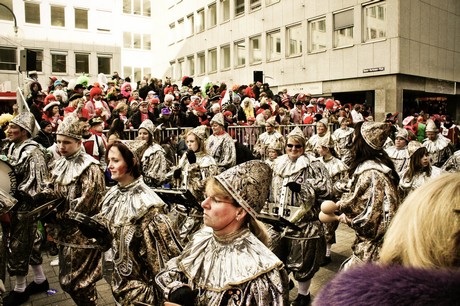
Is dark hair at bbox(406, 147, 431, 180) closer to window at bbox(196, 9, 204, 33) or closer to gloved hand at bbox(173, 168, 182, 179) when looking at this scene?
gloved hand at bbox(173, 168, 182, 179)

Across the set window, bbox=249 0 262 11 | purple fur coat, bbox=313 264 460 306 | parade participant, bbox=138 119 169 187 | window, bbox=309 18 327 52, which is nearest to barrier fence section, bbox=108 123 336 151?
parade participant, bbox=138 119 169 187

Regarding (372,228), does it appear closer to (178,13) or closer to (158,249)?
(158,249)

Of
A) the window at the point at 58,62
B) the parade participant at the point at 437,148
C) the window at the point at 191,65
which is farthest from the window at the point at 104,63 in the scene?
the parade participant at the point at 437,148

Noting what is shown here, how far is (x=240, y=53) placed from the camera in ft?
106

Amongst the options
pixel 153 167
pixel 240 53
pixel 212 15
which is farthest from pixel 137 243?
pixel 212 15

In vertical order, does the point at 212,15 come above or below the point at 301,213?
above

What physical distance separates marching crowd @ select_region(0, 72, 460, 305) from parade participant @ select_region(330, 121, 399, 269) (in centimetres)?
1

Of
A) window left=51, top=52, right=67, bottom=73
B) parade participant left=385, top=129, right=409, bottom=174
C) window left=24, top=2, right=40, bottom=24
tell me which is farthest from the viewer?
window left=51, top=52, right=67, bottom=73

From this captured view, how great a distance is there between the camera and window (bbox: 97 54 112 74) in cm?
3797

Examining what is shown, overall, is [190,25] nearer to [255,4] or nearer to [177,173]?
[255,4]

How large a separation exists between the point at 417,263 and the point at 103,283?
18.6 ft

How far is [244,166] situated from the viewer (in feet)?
8.29

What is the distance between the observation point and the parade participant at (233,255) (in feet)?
7.41

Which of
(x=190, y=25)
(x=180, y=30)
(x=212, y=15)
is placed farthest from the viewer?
(x=180, y=30)
